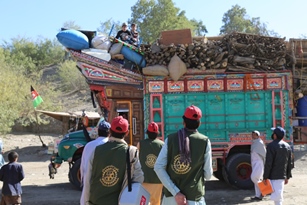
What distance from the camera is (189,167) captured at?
4098 millimetres

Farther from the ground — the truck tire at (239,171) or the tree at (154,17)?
the tree at (154,17)

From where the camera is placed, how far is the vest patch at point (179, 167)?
4.10 meters

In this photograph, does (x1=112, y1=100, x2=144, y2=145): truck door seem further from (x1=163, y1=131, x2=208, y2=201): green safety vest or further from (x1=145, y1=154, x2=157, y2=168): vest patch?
(x1=163, y1=131, x2=208, y2=201): green safety vest

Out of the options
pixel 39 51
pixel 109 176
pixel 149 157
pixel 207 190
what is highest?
pixel 39 51

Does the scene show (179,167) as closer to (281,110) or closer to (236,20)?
(281,110)

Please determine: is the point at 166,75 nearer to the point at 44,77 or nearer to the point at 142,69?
the point at 142,69

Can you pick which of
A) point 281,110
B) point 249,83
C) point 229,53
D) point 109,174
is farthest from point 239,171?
point 109,174

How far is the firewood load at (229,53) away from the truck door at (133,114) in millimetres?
1212

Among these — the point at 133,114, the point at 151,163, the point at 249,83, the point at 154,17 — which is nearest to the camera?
the point at 151,163

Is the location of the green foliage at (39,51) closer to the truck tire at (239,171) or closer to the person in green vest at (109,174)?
the truck tire at (239,171)

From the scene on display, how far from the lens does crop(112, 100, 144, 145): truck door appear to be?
10.7m

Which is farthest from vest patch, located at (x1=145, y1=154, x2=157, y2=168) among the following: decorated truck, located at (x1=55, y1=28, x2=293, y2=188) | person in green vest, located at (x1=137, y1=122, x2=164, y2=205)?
decorated truck, located at (x1=55, y1=28, x2=293, y2=188)

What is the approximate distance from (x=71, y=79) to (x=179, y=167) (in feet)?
118

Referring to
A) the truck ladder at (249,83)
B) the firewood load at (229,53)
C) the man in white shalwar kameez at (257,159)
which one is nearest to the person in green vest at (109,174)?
the man in white shalwar kameez at (257,159)
